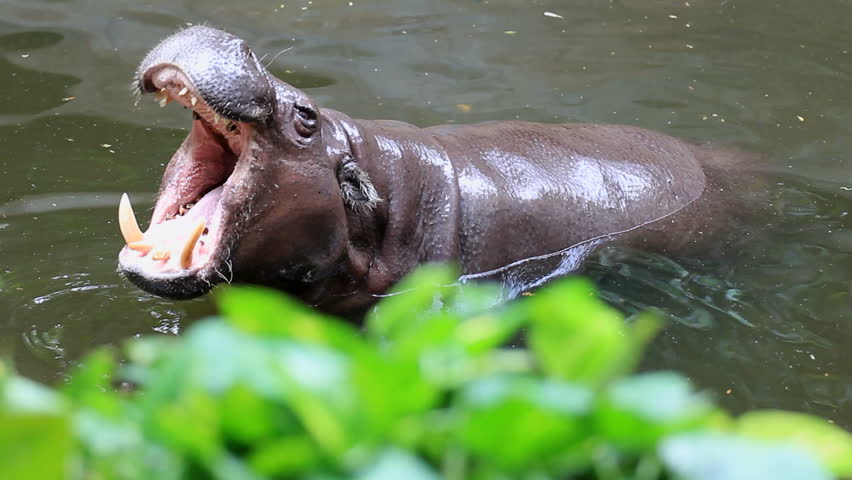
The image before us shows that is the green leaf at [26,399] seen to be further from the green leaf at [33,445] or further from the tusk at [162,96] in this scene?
the tusk at [162,96]

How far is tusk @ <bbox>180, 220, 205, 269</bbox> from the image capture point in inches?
160

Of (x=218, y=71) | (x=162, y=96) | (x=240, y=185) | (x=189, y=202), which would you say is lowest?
(x=189, y=202)

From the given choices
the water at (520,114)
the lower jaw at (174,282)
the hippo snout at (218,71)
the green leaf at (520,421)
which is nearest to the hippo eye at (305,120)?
the hippo snout at (218,71)

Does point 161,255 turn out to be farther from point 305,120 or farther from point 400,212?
point 400,212

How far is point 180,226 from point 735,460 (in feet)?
11.7

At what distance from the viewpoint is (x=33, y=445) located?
3.15 ft

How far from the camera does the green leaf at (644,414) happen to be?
1.11 metres

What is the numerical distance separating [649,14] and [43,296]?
18.8ft

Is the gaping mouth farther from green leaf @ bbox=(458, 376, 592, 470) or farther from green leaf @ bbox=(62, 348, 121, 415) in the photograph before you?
green leaf @ bbox=(458, 376, 592, 470)

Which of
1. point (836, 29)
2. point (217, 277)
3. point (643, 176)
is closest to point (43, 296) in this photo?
point (217, 277)

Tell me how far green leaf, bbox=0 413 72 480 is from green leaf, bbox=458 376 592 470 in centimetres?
39

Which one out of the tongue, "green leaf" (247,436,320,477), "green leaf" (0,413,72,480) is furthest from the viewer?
the tongue

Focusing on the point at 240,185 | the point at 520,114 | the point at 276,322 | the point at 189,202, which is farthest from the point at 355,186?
the point at 276,322

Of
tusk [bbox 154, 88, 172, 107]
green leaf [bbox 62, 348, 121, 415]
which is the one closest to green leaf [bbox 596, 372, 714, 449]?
green leaf [bbox 62, 348, 121, 415]
